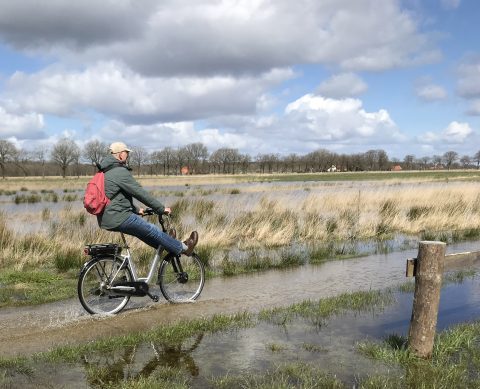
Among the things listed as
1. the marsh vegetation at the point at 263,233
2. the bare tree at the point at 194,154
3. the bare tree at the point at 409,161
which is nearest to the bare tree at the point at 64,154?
the bare tree at the point at 194,154

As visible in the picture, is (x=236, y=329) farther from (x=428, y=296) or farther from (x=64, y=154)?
(x=64, y=154)

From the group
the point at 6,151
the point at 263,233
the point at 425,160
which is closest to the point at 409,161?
the point at 425,160

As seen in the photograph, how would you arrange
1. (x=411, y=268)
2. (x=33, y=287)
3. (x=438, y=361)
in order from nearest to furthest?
(x=438, y=361) → (x=411, y=268) → (x=33, y=287)

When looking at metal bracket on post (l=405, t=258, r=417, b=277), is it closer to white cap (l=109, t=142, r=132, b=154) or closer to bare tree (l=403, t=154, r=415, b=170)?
white cap (l=109, t=142, r=132, b=154)

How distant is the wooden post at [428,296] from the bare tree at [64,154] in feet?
313

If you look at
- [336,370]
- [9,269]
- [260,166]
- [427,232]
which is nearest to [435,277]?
[336,370]

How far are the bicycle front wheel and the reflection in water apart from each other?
1756 millimetres

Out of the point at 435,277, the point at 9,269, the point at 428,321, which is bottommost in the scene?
the point at 9,269

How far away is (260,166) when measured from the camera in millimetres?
141750

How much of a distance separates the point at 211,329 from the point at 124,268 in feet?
5.22

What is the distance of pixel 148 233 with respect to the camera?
21.5ft

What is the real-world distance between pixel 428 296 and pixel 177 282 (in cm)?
382

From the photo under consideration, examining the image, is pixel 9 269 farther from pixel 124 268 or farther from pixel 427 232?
pixel 427 232

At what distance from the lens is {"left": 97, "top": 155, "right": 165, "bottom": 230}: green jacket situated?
615 centimetres
